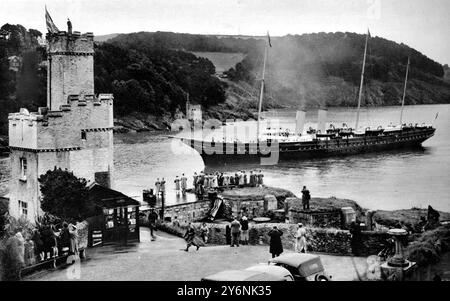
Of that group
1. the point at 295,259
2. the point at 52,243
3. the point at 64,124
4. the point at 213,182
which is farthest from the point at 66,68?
the point at 295,259

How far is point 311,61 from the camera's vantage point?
135ft

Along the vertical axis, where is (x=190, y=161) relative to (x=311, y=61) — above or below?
below

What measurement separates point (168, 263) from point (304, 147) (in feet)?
133

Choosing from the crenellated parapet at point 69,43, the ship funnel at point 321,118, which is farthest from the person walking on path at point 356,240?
the ship funnel at point 321,118

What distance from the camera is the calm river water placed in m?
31.2

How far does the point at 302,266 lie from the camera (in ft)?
36.3

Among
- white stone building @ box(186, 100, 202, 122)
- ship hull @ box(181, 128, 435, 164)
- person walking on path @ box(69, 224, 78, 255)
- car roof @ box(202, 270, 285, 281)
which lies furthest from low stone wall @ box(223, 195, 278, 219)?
ship hull @ box(181, 128, 435, 164)

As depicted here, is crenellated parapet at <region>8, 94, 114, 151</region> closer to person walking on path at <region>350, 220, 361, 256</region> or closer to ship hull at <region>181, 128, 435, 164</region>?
person walking on path at <region>350, 220, 361, 256</region>

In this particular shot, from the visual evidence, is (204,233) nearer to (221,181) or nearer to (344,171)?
(221,181)

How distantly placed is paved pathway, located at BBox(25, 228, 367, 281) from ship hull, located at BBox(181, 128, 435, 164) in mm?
32549

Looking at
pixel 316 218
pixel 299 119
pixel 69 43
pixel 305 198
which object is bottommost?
pixel 316 218
